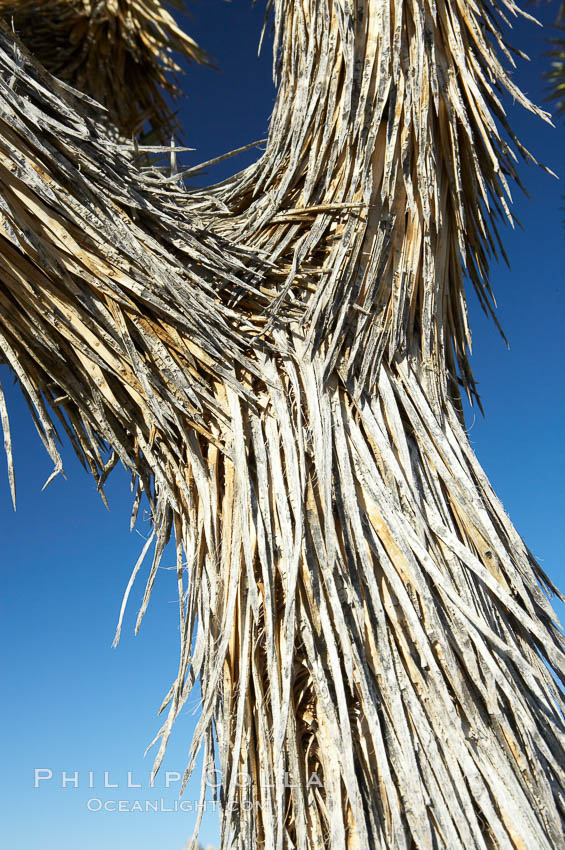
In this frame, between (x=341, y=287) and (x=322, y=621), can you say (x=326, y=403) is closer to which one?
(x=341, y=287)

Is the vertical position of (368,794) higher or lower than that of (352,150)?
lower

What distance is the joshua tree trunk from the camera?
1.22m

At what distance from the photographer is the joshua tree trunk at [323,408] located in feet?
4.02

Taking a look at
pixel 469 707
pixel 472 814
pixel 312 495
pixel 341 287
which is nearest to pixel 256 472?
pixel 312 495

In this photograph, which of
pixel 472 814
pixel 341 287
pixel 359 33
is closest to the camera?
pixel 472 814

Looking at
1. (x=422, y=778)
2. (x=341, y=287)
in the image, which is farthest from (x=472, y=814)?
(x=341, y=287)

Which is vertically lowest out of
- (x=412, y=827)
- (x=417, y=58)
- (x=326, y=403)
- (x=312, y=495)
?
(x=412, y=827)

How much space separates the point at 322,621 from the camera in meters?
1.29

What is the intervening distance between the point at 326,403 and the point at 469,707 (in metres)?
0.63

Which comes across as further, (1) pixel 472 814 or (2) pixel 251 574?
(2) pixel 251 574

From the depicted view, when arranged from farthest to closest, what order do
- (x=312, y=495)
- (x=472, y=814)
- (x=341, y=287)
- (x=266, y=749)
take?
(x=341, y=287) → (x=312, y=495) → (x=266, y=749) → (x=472, y=814)

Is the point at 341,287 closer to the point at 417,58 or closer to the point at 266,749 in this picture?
the point at 417,58

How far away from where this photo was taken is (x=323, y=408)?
1483mm

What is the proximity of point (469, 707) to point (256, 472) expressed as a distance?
577 mm
